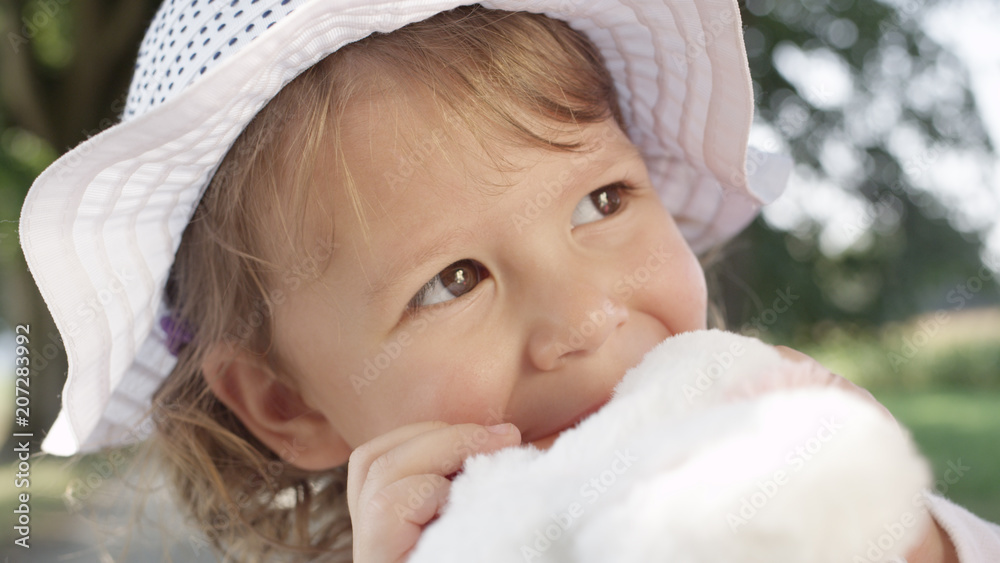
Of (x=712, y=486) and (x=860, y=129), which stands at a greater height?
(x=712, y=486)

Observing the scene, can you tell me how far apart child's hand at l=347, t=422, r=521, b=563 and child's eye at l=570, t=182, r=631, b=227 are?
493 mm

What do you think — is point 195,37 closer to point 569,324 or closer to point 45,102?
point 569,324

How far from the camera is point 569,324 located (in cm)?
122

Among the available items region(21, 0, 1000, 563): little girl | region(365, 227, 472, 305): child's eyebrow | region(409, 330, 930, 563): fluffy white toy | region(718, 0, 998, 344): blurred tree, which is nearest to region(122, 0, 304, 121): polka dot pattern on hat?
region(21, 0, 1000, 563): little girl

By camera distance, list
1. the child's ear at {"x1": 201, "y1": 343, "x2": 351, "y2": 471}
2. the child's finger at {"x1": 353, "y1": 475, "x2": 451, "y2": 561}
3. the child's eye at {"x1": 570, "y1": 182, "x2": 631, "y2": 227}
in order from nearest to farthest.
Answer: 1. the child's finger at {"x1": 353, "y1": 475, "x2": 451, "y2": 561}
2. the child's eye at {"x1": 570, "y1": 182, "x2": 631, "y2": 227}
3. the child's ear at {"x1": 201, "y1": 343, "x2": 351, "y2": 471}

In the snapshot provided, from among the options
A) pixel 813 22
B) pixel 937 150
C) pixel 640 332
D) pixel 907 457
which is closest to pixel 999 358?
pixel 937 150

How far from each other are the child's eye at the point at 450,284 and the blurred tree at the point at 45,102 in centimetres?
495

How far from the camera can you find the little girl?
1.19 m

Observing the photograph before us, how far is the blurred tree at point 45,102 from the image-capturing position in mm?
5441

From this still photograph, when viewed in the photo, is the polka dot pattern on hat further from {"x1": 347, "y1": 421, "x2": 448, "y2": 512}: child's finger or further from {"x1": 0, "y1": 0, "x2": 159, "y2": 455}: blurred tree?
{"x1": 0, "y1": 0, "x2": 159, "y2": 455}: blurred tree

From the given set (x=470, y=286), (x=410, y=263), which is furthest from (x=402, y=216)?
(x=470, y=286)

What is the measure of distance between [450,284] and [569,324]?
9.8 inches

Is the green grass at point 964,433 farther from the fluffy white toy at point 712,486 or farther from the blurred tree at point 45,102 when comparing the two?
the blurred tree at point 45,102

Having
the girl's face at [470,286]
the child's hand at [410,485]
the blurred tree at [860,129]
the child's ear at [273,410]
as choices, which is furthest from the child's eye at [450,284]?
the blurred tree at [860,129]
